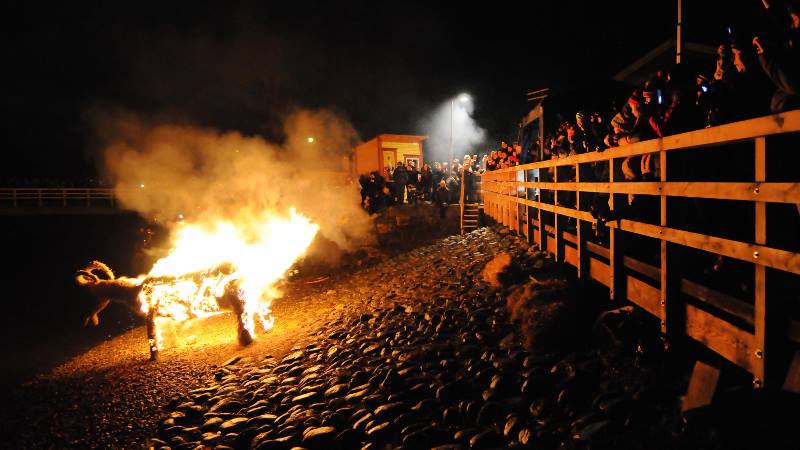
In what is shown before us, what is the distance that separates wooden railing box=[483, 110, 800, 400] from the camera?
115 inches

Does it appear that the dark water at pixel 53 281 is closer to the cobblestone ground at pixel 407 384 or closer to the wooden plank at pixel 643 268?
the cobblestone ground at pixel 407 384

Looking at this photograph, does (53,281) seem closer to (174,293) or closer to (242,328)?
(174,293)

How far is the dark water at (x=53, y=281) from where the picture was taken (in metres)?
12.1

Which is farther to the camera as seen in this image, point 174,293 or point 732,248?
point 174,293

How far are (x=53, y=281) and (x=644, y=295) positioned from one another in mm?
25027

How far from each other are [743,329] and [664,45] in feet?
44.2

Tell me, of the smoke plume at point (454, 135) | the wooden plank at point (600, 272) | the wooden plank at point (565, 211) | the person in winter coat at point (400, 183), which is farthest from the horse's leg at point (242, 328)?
the smoke plume at point (454, 135)

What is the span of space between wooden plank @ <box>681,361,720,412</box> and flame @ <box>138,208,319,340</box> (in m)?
8.19

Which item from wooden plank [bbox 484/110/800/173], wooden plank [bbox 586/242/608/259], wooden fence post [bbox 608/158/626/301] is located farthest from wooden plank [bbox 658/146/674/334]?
wooden plank [bbox 586/242/608/259]

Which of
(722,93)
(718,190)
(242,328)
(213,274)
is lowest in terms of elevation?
(242,328)

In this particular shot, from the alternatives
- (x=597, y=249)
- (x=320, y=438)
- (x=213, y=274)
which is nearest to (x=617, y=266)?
(x=597, y=249)

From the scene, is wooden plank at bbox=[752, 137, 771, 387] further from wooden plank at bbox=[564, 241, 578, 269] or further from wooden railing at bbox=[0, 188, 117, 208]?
wooden railing at bbox=[0, 188, 117, 208]

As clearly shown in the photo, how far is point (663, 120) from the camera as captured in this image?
14.4ft

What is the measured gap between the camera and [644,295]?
457 centimetres
